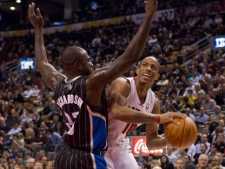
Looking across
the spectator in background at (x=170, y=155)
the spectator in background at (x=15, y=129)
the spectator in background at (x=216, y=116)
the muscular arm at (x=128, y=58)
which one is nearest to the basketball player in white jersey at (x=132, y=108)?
the muscular arm at (x=128, y=58)

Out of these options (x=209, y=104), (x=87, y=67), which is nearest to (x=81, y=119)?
(x=87, y=67)

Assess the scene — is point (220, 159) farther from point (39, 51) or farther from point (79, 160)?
point (79, 160)

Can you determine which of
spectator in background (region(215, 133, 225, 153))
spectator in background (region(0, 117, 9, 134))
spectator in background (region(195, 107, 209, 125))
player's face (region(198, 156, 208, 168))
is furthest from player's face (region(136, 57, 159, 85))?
spectator in background (region(0, 117, 9, 134))

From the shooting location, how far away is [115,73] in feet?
13.6

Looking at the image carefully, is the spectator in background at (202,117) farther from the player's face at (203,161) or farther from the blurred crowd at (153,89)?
the player's face at (203,161)

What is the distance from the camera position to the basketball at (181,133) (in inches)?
183

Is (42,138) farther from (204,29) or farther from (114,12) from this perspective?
(114,12)

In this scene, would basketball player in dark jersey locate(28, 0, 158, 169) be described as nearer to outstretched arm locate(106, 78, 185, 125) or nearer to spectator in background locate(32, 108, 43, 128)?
outstretched arm locate(106, 78, 185, 125)

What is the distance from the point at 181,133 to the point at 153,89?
42.5ft

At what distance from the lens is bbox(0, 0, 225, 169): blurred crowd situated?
12.3m

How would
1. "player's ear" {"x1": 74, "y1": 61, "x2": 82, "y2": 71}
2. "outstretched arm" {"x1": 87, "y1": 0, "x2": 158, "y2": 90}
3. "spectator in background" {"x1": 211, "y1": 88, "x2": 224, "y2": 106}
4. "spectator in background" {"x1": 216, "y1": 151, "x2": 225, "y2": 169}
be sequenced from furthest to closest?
"spectator in background" {"x1": 211, "y1": 88, "x2": 224, "y2": 106}
"spectator in background" {"x1": 216, "y1": 151, "x2": 225, "y2": 169}
"player's ear" {"x1": 74, "y1": 61, "x2": 82, "y2": 71}
"outstretched arm" {"x1": 87, "y1": 0, "x2": 158, "y2": 90}

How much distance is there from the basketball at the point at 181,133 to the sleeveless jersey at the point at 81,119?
64cm

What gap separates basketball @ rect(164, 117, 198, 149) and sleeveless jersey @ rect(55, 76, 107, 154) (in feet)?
2.09

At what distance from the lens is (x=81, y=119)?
173 inches
